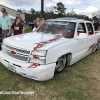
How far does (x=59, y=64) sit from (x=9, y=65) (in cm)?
142

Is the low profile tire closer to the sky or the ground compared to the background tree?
closer to the ground

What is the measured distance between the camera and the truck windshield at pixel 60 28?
3545 millimetres

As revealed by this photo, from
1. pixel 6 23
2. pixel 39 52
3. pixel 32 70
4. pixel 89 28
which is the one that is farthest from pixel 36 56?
pixel 89 28

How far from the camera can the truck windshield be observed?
354 cm

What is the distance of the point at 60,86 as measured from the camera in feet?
9.13

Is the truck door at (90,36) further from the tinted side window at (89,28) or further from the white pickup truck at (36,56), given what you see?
the white pickup truck at (36,56)

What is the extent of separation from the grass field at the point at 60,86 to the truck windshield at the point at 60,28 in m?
1.26

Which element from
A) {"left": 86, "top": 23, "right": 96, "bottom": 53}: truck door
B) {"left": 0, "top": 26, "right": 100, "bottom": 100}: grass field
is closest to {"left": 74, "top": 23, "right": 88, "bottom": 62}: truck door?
{"left": 86, "top": 23, "right": 96, "bottom": 53}: truck door

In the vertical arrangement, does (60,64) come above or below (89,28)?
below

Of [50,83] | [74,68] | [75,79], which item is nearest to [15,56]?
[50,83]

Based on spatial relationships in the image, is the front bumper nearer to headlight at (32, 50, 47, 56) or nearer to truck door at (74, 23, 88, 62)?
headlight at (32, 50, 47, 56)

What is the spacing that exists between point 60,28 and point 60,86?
1931 mm

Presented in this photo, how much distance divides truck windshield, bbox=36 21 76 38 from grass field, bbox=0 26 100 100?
1.26 m

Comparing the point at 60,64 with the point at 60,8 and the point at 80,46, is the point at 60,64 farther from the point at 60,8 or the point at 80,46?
the point at 60,8
